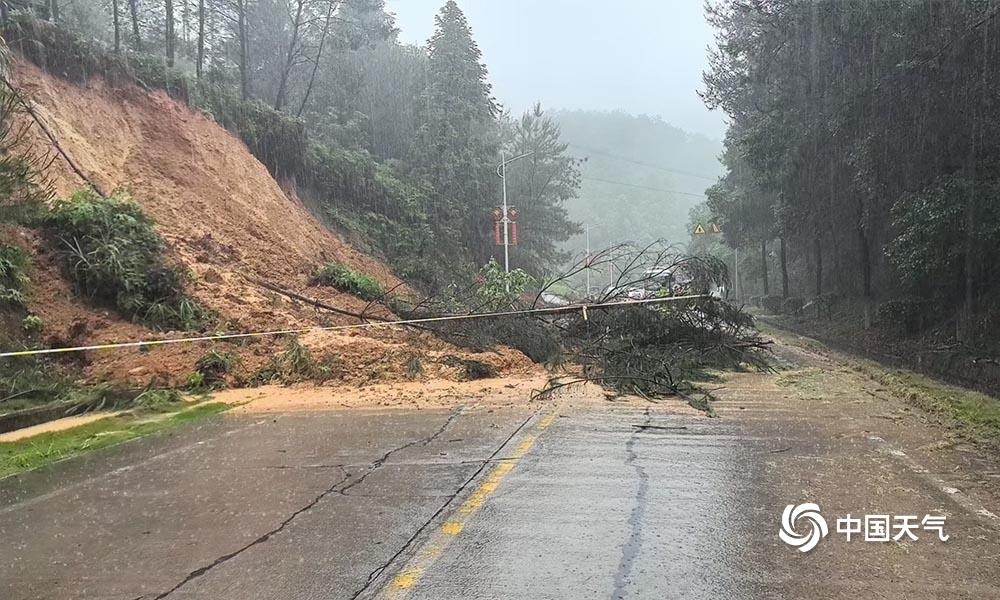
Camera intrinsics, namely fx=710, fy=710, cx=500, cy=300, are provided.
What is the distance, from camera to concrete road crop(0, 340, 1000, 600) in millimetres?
3855

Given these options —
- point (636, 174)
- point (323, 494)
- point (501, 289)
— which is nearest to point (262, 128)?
point (501, 289)

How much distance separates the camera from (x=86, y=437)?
26.8 feet

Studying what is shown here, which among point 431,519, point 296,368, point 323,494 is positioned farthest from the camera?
point 296,368

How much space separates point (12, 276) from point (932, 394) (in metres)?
14.1

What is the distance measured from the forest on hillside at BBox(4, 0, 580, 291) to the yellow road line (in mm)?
16392

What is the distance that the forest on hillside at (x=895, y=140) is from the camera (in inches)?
551

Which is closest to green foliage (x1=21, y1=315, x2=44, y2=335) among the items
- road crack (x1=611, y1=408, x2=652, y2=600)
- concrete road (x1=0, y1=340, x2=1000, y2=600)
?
concrete road (x1=0, y1=340, x2=1000, y2=600)

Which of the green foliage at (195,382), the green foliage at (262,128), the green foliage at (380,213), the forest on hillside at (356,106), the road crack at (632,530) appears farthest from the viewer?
the green foliage at (380,213)

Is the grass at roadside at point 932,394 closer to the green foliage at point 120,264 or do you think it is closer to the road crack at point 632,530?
the road crack at point 632,530

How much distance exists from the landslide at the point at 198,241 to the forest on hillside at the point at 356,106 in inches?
50.1

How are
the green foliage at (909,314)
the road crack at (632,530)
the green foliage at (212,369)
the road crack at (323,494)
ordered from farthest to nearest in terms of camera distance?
1. the green foliage at (909,314)
2. the green foliage at (212,369)
3. the road crack at (323,494)
4. the road crack at (632,530)

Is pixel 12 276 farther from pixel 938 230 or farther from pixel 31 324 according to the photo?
pixel 938 230

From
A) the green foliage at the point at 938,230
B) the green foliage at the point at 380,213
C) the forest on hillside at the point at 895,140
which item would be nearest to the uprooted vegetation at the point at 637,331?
the green foliage at the point at 938,230

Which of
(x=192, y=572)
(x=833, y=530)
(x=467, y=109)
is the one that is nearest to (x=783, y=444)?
(x=833, y=530)
